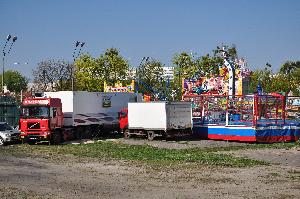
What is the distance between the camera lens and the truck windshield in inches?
1224

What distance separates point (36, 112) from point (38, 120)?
611 mm

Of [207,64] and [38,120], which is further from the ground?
[207,64]

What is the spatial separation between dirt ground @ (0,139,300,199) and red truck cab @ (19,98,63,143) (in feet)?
27.6

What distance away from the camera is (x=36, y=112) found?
3117cm

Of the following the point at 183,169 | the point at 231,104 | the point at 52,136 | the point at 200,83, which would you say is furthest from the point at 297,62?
the point at 183,169

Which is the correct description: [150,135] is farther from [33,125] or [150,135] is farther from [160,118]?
[33,125]

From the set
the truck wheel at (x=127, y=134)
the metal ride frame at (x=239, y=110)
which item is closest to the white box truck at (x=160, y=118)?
the truck wheel at (x=127, y=134)

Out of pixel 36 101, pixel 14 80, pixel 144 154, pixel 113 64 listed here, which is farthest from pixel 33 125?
pixel 14 80

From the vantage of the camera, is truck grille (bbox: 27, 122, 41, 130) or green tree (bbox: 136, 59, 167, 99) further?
green tree (bbox: 136, 59, 167, 99)

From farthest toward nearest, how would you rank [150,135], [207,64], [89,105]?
[207,64] < [89,105] < [150,135]

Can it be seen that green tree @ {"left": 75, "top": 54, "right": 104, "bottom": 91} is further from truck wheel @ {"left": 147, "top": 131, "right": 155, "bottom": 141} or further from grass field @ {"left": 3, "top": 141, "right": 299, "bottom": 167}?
grass field @ {"left": 3, "top": 141, "right": 299, "bottom": 167}

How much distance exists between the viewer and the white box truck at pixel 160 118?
3284 cm

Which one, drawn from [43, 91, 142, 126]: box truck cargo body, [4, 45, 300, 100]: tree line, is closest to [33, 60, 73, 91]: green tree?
[4, 45, 300, 100]: tree line

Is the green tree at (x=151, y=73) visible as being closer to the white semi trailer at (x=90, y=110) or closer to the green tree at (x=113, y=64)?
the green tree at (x=113, y=64)
